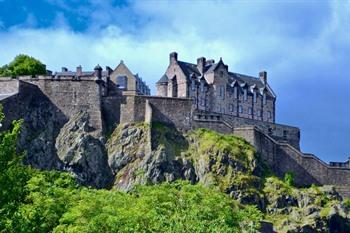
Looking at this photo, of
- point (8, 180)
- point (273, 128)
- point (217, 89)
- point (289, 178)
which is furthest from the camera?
point (217, 89)

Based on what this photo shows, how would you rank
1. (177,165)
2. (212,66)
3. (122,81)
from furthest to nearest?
(212,66) < (122,81) < (177,165)

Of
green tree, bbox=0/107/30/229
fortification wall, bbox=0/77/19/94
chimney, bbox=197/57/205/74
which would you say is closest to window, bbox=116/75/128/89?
chimney, bbox=197/57/205/74

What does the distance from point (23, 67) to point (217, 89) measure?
64.0 feet

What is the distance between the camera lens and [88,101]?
7275 cm

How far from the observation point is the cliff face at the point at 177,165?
226 ft

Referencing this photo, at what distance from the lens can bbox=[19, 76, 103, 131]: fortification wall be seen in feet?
237

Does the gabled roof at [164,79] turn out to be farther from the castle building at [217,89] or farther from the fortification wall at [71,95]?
the fortification wall at [71,95]

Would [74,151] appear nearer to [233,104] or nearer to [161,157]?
[161,157]

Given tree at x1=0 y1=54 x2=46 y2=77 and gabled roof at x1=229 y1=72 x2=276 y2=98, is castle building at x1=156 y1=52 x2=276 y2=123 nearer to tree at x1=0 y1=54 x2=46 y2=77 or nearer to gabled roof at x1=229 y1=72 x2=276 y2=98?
gabled roof at x1=229 y1=72 x2=276 y2=98

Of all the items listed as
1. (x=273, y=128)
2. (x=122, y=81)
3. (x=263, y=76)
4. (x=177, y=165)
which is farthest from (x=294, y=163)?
(x=263, y=76)

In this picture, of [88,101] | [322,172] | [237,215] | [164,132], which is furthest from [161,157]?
[237,215]

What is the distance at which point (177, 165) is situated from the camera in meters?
69.8

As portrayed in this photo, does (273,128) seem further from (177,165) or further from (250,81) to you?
(177,165)

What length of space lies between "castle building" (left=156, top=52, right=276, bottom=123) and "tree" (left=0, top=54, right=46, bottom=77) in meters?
11.9
